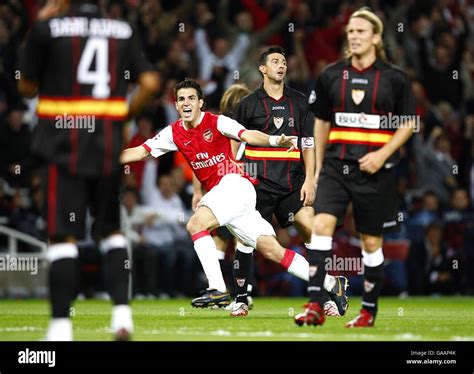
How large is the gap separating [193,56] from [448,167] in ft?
15.0

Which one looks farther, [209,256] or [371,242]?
[209,256]

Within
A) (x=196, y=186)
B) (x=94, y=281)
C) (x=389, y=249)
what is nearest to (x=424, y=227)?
(x=389, y=249)

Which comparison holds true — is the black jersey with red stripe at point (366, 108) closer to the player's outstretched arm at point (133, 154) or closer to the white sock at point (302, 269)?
the white sock at point (302, 269)

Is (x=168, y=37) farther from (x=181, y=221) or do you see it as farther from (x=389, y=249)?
(x=389, y=249)

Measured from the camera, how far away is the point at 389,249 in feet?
61.0

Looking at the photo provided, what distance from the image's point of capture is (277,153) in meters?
12.8

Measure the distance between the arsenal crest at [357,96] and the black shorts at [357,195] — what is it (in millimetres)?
480

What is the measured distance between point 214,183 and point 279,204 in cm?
91

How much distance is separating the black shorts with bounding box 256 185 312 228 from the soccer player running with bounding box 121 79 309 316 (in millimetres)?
668

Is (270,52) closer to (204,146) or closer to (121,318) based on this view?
(204,146)

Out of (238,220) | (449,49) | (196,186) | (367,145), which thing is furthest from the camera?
(449,49)

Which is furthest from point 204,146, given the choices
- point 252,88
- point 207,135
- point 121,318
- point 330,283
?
point 252,88

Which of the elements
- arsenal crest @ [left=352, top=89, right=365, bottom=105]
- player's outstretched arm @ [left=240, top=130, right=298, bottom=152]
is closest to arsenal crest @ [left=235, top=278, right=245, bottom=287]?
player's outstretched arm @ [left=240, top=130, right=298, bottom=152]

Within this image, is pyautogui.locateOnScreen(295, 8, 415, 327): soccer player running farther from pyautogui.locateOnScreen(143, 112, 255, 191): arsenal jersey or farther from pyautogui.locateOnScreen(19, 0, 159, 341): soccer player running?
pyautogui.locateOnScreen(143, 112, 255, 191): arsenal jersey
